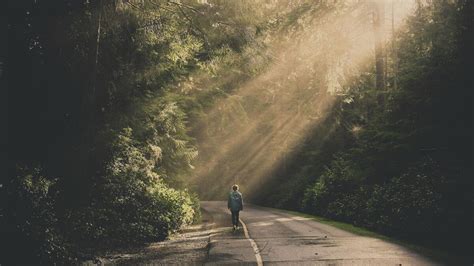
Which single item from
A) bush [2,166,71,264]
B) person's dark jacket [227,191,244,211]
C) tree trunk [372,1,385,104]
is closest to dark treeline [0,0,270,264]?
bush [2,166,71,264]

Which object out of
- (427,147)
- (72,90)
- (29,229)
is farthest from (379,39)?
(29,229)

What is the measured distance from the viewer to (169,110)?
22156 millimetres

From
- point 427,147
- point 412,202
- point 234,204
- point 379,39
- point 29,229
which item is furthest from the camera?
point 379,39

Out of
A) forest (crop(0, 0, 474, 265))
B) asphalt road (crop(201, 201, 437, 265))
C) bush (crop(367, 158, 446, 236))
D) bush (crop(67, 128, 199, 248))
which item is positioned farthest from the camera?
bush (crop(367, 158, 446, 236))

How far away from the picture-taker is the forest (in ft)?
35.0

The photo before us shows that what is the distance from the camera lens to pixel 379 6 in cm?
2566

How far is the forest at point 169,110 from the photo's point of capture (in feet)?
35.0

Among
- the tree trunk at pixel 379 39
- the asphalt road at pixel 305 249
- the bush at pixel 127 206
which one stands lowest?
the asphalt road at pixel 305 249

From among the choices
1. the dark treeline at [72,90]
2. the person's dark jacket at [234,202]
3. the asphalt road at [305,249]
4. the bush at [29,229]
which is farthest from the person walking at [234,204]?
the bush at [29,229]

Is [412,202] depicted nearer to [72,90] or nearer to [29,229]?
[72,90]

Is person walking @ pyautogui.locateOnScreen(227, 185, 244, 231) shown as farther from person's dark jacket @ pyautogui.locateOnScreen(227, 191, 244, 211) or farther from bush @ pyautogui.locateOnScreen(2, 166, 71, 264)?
bush @ pyautogui.locateOnScreen(2, 166, 71, 264)

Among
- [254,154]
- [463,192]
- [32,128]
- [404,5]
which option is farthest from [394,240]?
[254,154]

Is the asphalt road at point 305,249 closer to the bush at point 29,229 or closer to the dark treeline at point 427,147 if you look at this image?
the dark treeline at point 427,147

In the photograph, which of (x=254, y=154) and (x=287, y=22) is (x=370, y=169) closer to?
(x=287, y=22)
